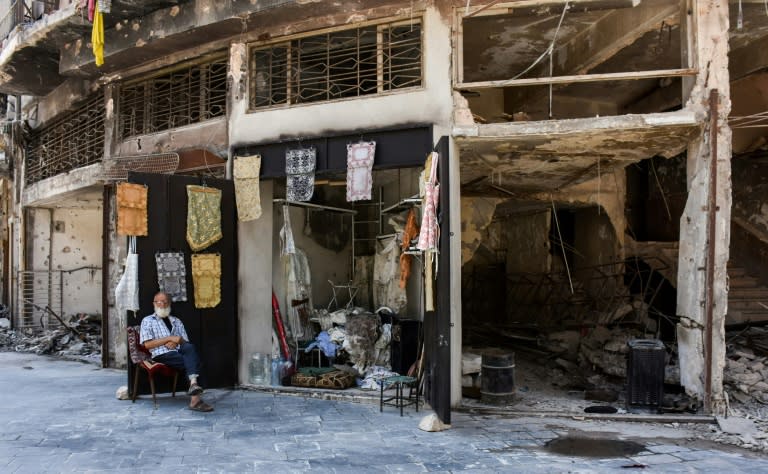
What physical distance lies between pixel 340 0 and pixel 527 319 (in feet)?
29.1

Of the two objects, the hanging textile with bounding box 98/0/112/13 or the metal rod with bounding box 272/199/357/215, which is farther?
the metal rod with bounding box 272/199/357/215

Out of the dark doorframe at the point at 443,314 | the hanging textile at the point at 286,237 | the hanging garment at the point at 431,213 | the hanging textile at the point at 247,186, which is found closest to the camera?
the dark doorframe at the point at 443,314

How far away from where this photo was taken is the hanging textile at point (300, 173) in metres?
9.06

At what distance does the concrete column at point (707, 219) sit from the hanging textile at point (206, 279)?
21.2 feet

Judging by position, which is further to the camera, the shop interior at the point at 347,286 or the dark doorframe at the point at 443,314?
the shop interior at the point at 347,286

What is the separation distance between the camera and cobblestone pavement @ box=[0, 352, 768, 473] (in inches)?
229

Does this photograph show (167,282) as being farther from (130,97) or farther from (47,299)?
(47,299)

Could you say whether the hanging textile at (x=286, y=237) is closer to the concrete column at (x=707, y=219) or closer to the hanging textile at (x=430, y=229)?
the hanging textile at (x=430, y=229)

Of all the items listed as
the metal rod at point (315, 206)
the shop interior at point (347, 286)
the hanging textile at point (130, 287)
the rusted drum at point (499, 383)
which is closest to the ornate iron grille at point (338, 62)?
the shop interior at point (347, 286)

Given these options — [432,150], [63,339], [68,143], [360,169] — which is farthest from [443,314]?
[63,339]

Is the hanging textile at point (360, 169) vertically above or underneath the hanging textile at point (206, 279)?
above

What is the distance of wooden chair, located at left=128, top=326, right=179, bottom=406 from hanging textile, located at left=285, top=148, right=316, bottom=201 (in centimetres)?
285

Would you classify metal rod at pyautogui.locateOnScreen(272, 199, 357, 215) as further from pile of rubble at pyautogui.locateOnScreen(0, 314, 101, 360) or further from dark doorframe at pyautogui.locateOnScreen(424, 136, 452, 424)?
pile of rubble at pyautogui.locateOnScreen(0, 314, 101, 360)

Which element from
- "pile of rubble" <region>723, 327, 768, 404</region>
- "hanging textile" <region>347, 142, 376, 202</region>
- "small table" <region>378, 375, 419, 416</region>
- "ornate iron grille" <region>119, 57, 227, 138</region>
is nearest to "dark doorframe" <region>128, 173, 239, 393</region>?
"ornate iron grille" <region>119, 57, 227, 138</region>
